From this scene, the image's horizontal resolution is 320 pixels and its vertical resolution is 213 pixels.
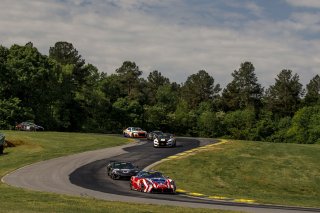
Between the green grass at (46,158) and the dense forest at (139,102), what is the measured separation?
2813 centimetres

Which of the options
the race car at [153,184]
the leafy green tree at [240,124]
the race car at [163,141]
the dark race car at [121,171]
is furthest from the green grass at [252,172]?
the leafy green tree at [240,124]

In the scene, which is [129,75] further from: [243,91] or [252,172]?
[252,172]

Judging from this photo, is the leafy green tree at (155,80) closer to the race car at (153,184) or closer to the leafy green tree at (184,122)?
the leafy green tree at (184,122)

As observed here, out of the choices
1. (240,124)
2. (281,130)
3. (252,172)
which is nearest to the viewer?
(252,172)

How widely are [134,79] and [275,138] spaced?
5258 cm

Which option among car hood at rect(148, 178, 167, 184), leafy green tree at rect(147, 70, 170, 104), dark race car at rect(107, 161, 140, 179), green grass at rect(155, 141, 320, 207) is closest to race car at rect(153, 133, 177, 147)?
green grass at rect(155, 141, 320, 207)

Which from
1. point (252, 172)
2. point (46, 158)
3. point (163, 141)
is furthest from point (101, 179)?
point (163, 141)

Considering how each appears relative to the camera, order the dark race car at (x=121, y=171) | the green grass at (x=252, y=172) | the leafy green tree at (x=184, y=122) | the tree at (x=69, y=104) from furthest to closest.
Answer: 1. the leafy green tree at (x=184, y=122)
2. the tree at (x=69, y=104)
3. the dark race car at (x=121, y=171)
4. the green grass at (x=252, y=172)

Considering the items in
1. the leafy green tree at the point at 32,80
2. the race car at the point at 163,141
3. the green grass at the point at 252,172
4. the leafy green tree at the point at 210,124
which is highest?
the leafy green tree at the point at 32,80

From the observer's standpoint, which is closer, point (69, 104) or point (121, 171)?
point (121, 171)

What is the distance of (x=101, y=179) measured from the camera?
38.3 meters

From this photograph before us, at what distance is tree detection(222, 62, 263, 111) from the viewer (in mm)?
136875

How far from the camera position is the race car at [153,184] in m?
31.7

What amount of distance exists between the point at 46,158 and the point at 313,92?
100220mm
